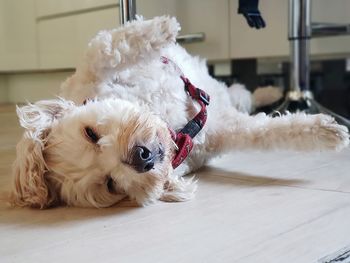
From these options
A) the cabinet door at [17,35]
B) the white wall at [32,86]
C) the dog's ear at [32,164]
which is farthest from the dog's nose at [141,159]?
the cabinet door at [17,35]

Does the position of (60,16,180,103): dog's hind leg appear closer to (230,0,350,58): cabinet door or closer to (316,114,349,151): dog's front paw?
(316,114,349,151): dog's front paw

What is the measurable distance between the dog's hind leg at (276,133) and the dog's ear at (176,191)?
0.31 meters

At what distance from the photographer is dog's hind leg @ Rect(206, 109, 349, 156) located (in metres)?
1.39

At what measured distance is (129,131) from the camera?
118 cm

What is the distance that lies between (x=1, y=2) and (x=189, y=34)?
1.85m

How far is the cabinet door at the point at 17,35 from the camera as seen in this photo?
12.6ft

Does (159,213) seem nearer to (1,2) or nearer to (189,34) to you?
(189,34)

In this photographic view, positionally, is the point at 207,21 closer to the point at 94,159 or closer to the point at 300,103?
the point at 300,103

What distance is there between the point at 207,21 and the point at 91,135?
1.83 meters

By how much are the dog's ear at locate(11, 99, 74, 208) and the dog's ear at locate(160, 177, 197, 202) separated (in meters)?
0.26

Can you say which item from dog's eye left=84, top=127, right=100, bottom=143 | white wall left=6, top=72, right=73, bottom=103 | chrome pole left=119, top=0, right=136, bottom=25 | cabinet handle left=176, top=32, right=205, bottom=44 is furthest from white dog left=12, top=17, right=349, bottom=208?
white wall left=6, top=72, right=73, bottom=103

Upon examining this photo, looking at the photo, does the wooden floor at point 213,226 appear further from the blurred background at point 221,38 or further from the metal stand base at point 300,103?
the blurred background at point 221,38

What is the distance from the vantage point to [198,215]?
1.11 meters

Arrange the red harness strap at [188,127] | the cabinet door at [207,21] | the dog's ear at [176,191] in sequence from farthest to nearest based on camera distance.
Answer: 1. the cabinet door at [207,21]
2. the red harness strap at [188,127]
3. the dog's ear at [176,191]
